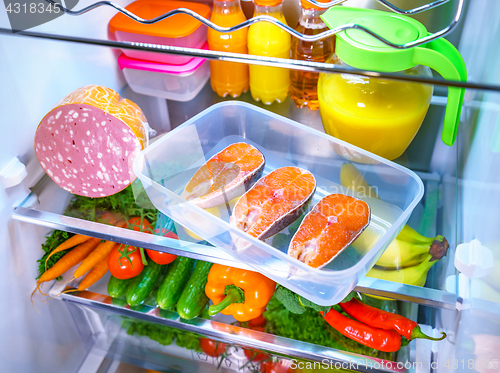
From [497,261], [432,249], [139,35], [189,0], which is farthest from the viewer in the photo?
[189,0]

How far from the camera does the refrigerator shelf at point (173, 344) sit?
0.90m

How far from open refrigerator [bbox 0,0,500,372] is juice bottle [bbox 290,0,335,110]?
0.11 feet

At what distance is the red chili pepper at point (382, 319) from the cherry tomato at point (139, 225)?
48 centimetres

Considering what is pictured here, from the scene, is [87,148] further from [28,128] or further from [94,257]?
[94,257]


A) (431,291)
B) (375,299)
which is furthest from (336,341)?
(431,291)

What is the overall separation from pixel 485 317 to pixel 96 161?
739mm

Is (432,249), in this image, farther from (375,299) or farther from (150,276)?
(150,276)

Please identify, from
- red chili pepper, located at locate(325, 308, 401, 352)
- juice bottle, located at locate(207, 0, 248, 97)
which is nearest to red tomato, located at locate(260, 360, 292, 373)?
red chili pepper, located at locate(325, 308, 401, 352)

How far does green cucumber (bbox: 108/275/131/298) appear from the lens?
1.02 metres

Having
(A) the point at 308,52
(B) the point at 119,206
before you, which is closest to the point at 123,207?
(B) the point at 119,206

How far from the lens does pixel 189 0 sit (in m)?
1.05

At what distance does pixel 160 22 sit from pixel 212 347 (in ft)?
2.84

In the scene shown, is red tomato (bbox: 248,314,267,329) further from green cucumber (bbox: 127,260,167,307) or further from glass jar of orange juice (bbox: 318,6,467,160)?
glass jar of orange juice (bbox: 318,6,467,160)

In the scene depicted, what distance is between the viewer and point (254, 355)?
1091mm
